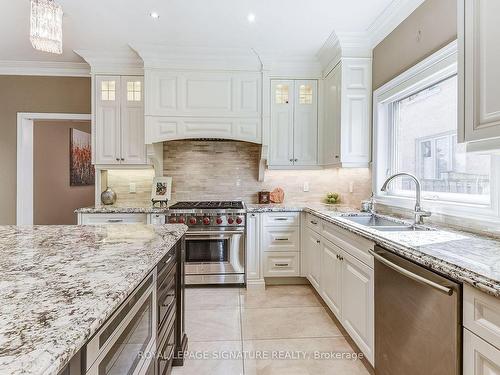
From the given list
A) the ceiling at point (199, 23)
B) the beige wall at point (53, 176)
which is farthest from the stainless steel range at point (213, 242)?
the beige wall at point (53, 176)

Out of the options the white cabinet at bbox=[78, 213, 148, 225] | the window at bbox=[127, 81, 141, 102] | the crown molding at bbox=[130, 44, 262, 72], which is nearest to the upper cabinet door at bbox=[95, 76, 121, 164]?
the window at bbox=[127, 81, 141, 102]

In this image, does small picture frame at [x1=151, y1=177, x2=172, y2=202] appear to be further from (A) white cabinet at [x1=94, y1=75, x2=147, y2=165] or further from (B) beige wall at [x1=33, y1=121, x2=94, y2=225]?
(B) beige wall at [x1=33, y1=121, x2=94, y2=225]

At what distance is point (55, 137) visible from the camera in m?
5.36

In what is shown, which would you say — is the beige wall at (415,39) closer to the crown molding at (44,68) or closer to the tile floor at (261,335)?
the tile floor at (261,335)

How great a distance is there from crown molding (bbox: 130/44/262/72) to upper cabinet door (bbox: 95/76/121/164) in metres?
0.50

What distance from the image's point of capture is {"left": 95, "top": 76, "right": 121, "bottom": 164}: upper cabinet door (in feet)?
11.4

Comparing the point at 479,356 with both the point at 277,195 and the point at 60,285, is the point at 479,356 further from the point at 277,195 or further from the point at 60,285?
the point at 277,195

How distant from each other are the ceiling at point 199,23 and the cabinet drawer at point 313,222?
1824mm

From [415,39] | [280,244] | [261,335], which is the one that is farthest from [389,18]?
[261,335]

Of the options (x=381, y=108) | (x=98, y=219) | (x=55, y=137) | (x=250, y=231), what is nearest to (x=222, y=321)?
(x=250, y=231)

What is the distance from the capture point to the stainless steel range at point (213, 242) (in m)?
3.24

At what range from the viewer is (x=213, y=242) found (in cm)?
329

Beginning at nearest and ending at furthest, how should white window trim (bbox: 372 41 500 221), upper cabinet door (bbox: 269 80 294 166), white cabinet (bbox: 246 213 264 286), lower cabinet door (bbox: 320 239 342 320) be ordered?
white window trim (bbox: 372 41 500 221)
lower cabinet door (bbox: 320 239 342 320)
white cabinet (bbox: 246 213 264 286)
upper cabinet door (bbox: 269 80 294 166)

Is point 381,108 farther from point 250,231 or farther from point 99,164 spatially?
point 99,164
